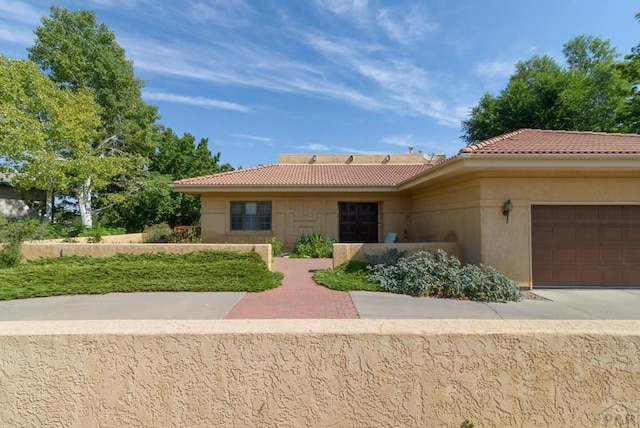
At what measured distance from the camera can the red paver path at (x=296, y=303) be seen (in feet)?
22.6

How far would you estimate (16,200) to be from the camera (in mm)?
24141

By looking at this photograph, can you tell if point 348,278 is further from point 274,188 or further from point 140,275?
point 274,188

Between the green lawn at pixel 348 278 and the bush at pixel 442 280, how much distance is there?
1.01ft

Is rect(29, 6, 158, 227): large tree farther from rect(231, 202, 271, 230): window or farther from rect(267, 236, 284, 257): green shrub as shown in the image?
rect(267, 236, 284, 257): green shrub

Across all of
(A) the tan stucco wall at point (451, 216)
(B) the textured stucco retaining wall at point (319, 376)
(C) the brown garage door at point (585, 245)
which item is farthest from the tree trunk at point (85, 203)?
(C) the brown garage door at point (585, 245)

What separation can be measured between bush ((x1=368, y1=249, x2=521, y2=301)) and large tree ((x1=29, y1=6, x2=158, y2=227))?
2031 cm

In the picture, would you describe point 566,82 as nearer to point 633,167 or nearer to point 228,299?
point 633,167

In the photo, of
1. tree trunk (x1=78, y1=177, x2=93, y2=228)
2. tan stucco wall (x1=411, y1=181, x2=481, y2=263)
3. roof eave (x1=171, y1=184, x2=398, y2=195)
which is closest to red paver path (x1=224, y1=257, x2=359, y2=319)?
tan stucco wall (x1=411, y1=181, x2=481, y2=263)

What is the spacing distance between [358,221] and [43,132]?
1644 cm

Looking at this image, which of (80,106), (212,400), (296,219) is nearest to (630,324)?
(212,400)

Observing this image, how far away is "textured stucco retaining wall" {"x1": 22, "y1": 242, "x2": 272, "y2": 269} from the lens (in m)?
11.2

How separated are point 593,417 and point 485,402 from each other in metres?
0.65

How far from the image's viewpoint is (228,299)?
8.25 metres

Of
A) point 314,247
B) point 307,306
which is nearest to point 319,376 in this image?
point 307,306
